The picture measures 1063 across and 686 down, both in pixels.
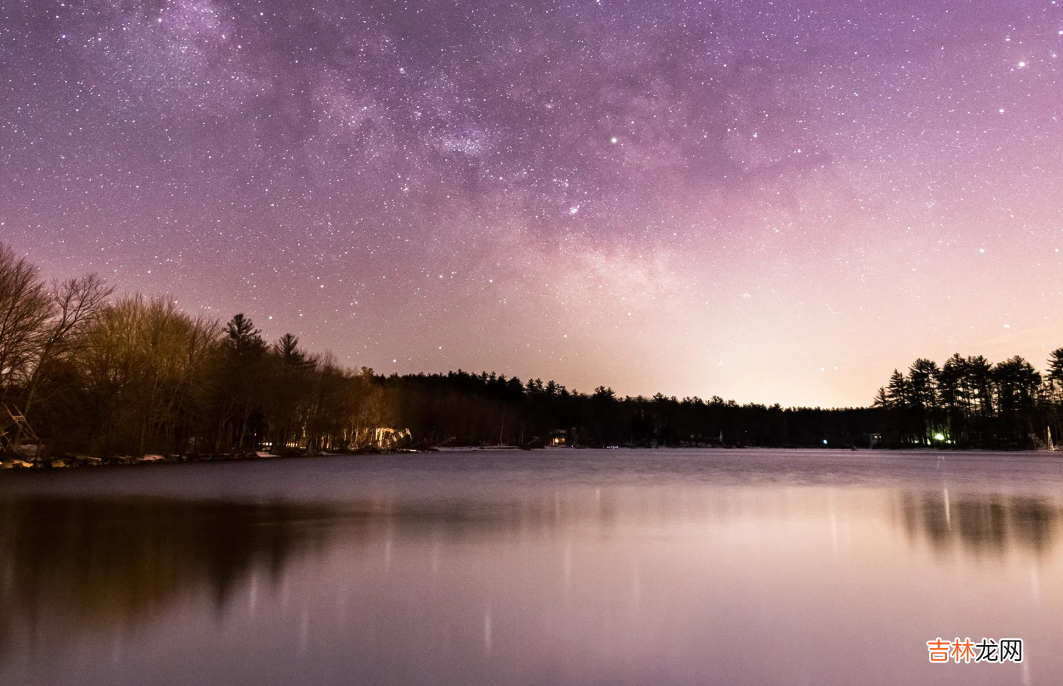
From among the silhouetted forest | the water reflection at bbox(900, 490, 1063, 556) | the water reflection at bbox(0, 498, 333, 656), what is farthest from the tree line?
the water reflection at bbox(0, 498, 333, 656)

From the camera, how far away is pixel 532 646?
630 centimetres

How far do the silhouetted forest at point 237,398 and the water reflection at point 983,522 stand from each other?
4646 cm

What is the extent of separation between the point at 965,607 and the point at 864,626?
73.7 inches

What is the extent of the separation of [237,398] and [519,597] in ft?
229

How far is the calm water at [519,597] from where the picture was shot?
569 centimetres

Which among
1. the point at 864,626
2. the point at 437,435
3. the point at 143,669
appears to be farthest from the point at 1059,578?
the point at 437,435

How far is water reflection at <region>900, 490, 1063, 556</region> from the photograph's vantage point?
1248 cm

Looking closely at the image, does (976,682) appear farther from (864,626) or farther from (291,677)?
(291,677)

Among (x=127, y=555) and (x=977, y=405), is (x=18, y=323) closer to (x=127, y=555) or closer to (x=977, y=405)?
(x=127, y=555)

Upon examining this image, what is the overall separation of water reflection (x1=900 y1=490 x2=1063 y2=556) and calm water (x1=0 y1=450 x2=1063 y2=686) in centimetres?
14

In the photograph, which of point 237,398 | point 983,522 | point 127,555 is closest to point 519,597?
point 127,555

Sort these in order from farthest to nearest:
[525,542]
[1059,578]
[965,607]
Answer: [525,542] → [1059,578] → [965,607]

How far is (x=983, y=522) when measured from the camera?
15812 millimetres

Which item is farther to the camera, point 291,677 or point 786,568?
point 786,568
